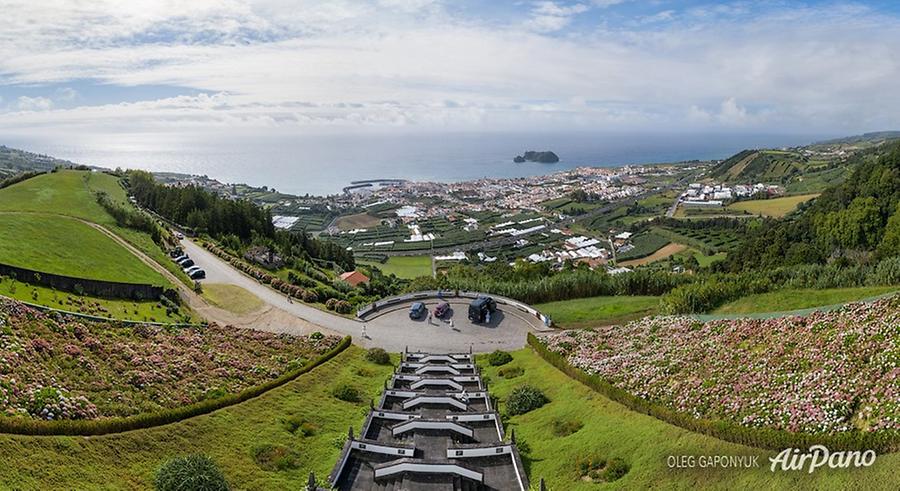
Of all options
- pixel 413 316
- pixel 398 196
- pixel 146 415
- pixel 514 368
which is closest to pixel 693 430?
pixel 514 368

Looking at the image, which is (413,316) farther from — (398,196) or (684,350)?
(398,196)

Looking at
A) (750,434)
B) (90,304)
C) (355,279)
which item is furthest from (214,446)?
(355,279)

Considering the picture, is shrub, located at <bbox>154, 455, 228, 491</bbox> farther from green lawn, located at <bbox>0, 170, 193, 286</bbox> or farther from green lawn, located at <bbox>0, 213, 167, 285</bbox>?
green lawn, located at <bbox>0, 170, 193, 286</bbox>

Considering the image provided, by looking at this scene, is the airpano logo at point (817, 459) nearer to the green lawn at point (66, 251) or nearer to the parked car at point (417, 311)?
the parked car at point (417, 311)

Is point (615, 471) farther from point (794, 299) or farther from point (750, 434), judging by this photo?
point (794, 299)

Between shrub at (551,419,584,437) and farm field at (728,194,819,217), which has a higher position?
farm field at (728,194,819,217)

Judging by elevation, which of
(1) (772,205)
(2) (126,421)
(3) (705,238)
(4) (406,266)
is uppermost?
(1) (772,205)

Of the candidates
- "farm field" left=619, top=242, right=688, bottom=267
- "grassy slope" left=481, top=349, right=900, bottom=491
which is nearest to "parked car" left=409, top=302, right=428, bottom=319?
"grassy slope" left=481, top=349, right=900, bottom=491
